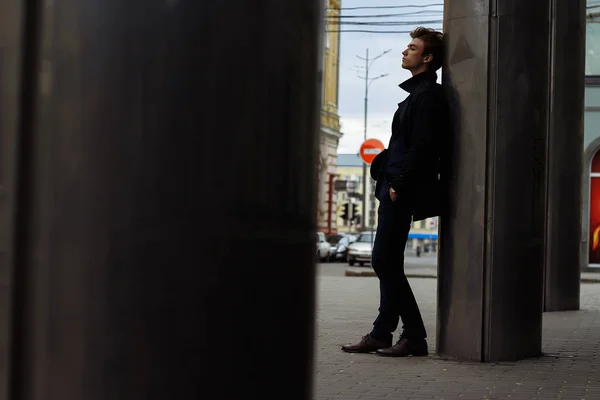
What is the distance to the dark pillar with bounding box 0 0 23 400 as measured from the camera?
1.73 meters

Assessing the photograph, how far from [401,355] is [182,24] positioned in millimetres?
4836

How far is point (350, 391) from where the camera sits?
5031 mm

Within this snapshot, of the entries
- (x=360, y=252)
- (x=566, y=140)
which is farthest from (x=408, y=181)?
(x=360, y=252)

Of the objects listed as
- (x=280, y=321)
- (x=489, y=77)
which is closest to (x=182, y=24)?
(x=280, y=321)

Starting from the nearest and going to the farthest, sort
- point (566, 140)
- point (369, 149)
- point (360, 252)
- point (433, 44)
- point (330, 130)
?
1. point (433, 44)
2. point (566, 140)
3. point (369, 149)
4. point (360, 252)
5. point (330, 130)

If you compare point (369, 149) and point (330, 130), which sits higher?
point (330, 130)

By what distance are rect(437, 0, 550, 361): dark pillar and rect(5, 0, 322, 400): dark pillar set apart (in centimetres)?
430

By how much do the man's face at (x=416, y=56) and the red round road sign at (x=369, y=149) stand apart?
2136 cm

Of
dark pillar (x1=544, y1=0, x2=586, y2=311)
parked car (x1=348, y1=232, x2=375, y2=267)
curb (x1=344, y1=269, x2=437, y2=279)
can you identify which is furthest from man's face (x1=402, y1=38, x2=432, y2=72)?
parked car (x1=348, y1=232, x2=375, y2=267)

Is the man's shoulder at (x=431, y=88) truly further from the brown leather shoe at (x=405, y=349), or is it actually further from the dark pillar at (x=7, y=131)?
the dark pillar at (x=7, y=131)

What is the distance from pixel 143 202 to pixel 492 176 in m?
4.48

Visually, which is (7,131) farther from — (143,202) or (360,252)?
(360,252)

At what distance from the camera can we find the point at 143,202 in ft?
5.87

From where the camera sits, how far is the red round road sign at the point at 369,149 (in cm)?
2826
